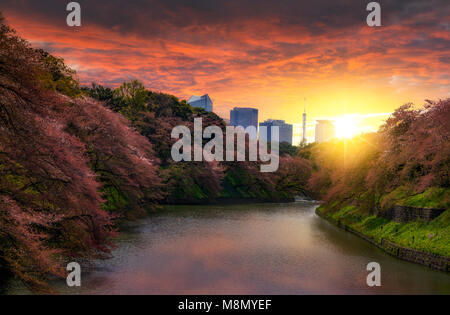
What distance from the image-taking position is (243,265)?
75.2ft

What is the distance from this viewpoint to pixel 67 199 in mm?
18516

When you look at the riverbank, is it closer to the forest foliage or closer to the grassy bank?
the grassy bank

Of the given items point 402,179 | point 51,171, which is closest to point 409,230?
point 402,179

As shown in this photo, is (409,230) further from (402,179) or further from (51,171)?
(51,171)

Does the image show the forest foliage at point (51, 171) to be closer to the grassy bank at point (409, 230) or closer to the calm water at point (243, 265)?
the calm water at point (243, 265)

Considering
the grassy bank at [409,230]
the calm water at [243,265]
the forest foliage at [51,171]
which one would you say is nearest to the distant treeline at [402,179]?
the grassy bank at [409,230]

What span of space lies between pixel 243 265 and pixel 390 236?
1215 cm

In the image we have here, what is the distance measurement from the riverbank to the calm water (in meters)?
0.64

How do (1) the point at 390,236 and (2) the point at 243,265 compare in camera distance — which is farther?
(1) the point at 390,236

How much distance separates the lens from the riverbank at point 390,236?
902 inches

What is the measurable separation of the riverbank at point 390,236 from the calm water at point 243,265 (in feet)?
2.11

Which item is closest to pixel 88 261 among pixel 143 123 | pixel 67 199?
pixel 67 199

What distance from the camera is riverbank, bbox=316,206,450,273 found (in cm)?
2292
